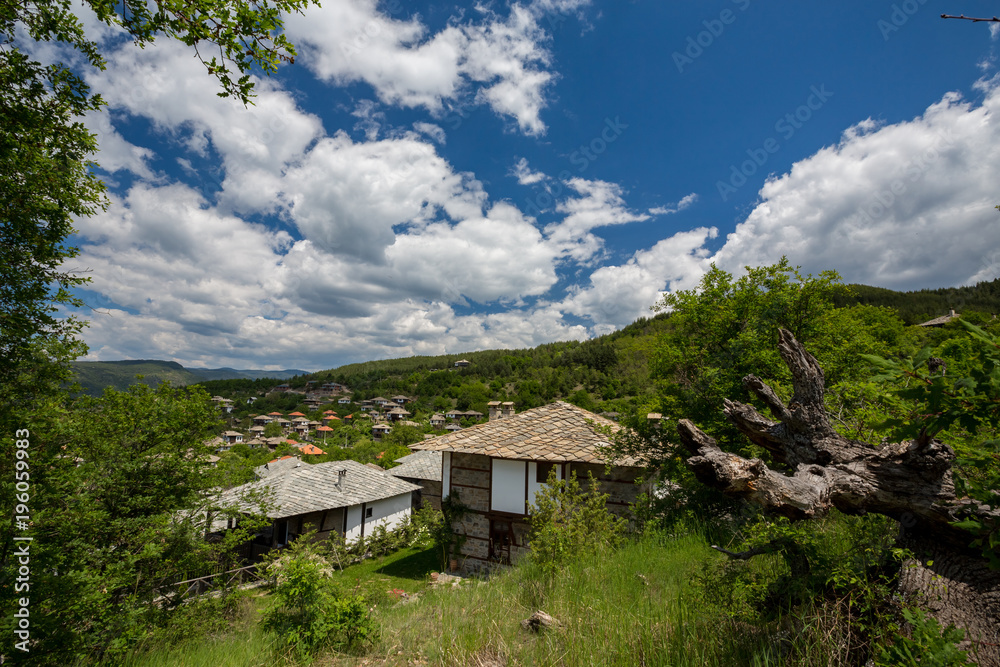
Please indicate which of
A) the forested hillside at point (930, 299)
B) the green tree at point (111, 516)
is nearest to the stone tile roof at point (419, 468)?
the green tree at point (111, 516)

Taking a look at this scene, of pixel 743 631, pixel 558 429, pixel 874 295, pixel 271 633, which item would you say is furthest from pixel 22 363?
pixel 874 295

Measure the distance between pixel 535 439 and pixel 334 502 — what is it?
40.2 ft

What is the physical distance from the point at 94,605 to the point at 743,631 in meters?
7.76

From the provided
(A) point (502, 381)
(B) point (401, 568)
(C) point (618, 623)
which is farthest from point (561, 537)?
(A) point (502, 381)

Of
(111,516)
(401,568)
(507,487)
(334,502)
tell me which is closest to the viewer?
(111,516)

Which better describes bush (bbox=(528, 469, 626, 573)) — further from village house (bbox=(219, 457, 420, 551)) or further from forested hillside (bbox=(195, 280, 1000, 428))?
forested hillside (bbox=(195, 280, 1000, 428))

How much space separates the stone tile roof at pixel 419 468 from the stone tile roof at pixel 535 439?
52.0 feet

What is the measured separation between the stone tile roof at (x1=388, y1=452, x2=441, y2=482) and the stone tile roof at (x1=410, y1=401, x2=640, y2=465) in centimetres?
1586

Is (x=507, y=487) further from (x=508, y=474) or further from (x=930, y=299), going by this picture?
(x=930, y=299)

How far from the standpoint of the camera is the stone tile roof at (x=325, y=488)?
18.8 m

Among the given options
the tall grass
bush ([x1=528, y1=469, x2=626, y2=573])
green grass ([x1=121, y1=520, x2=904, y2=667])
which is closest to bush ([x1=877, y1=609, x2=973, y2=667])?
green grass ([x1=121, y1=520, x2=904, y2=667])

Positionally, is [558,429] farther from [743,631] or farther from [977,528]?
[977,528]

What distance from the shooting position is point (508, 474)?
14078 mm

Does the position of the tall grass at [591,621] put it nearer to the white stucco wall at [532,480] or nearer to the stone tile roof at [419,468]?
the white stucco wall at [532,480]
